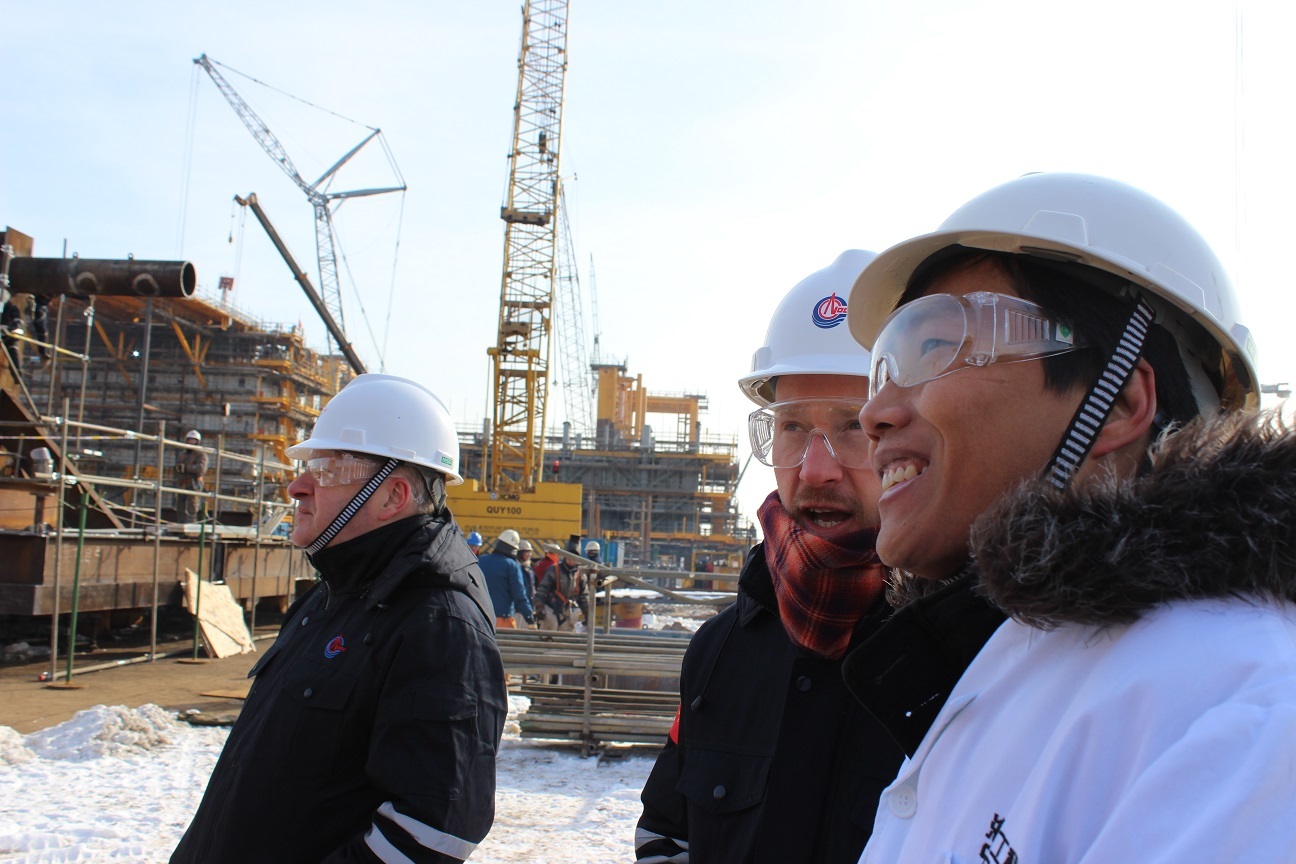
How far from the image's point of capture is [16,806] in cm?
538

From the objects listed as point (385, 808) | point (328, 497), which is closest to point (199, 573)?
point (328, 497)

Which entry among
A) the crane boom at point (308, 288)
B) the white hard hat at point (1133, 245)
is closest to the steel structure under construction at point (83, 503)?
the white hard hat at point (1133, 245)

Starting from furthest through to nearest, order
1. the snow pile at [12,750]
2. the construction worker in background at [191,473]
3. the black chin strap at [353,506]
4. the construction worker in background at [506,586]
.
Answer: the construction worker in background at [191,473] < the construction worker in background at [506,586] < the snow pile at [12,750] < the black chin strap at [353,506]

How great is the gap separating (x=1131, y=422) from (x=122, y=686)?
10.7m

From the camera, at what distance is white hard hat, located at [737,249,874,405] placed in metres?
2.30

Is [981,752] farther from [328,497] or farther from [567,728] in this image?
[567,728]

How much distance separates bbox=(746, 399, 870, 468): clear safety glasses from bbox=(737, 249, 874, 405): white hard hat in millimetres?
99

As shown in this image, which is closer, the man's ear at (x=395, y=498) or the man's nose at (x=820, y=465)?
the man's nose at (x=820, y=465)

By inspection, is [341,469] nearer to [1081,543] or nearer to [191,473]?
[1081,543]

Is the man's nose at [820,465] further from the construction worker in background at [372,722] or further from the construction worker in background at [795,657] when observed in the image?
the construction worker in background at [372,722]

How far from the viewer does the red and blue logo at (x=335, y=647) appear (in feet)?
8.32

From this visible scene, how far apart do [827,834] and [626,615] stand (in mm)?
15386

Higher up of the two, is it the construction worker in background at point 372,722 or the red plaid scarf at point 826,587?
the red plaid scarf at point 826,587

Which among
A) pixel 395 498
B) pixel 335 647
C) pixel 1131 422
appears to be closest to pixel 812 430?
pixel 1131 422
